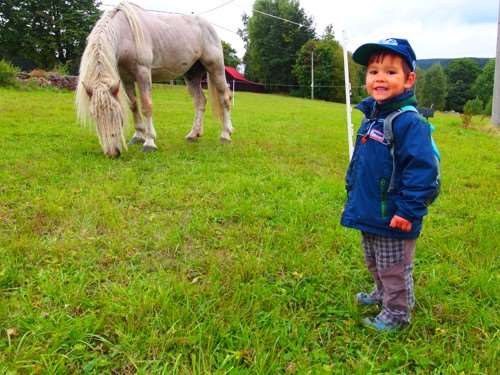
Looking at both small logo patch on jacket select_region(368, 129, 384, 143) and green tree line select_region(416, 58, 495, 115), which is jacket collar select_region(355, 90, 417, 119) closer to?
small logo patch on jacket select_region(368, 129, 384, 143)

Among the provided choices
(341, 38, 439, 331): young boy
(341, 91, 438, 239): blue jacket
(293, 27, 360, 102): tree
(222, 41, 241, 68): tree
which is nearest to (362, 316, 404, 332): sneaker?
(341, 38, 439, 331): young boy

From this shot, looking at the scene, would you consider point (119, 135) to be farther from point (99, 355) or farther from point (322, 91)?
point (322, 91)

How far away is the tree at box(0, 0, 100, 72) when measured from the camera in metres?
32.6

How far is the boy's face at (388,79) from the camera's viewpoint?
72.6 inches

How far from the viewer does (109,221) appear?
320 cm

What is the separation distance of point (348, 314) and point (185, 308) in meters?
0.89

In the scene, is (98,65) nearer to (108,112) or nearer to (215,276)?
(108,112)

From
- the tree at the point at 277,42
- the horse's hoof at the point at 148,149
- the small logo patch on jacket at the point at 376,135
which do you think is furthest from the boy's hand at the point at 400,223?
the tree at the point at 277,42

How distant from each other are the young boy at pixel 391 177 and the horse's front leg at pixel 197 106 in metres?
5.31

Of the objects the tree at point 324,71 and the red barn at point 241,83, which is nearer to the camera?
the tree at point 324,71

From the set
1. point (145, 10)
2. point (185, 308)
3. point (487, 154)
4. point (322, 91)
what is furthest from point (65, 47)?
point (185, 308)

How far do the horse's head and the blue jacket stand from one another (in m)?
3.61

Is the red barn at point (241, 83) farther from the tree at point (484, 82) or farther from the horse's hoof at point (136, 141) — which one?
the tree at point (484, 82)

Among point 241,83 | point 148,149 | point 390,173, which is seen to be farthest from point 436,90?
point 390,173
